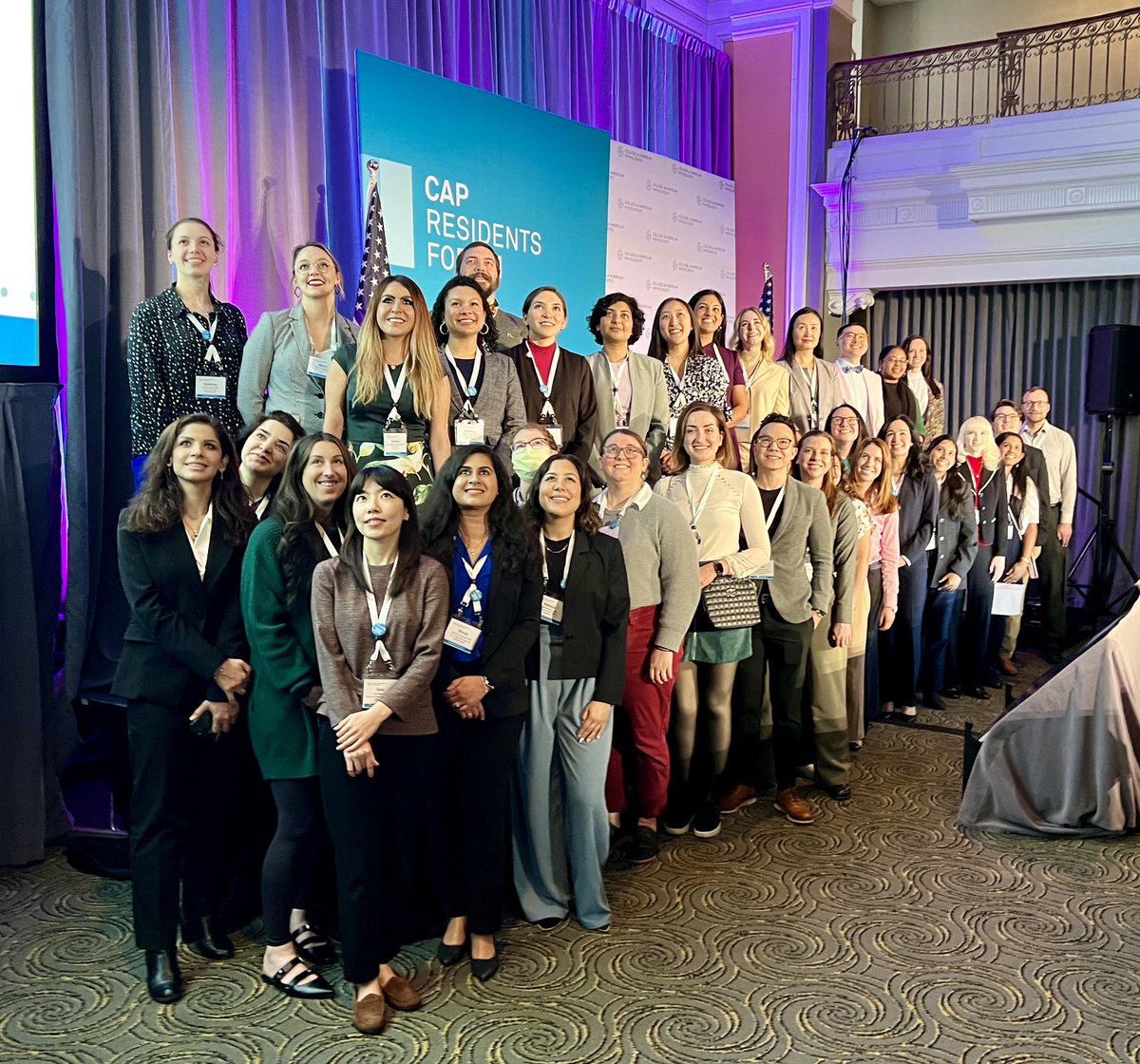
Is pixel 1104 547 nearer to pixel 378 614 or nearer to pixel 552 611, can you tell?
pixel 552 611

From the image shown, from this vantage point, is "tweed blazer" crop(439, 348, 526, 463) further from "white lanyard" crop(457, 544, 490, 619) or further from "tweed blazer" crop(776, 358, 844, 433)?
"tweed blazer" crop(776, 358, 844, 433)

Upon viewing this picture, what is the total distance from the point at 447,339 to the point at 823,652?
1.88m

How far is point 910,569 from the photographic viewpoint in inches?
223

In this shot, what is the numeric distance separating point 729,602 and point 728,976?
4.34ft

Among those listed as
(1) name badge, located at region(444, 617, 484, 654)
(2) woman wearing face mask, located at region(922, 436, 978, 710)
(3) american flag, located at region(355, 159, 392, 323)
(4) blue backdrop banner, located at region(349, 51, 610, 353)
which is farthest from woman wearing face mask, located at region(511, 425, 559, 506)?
(2) woman wearing face mask, located at region(922, 436, 978, 710)

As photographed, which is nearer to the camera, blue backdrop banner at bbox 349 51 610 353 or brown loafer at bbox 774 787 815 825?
brown loafer at bbox 774 787 815 825

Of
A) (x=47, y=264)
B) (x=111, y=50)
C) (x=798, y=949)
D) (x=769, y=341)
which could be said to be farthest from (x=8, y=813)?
(x=769, y=341)

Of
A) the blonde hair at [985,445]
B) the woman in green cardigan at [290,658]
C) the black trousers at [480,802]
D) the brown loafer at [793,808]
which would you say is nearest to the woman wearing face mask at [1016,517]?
the blonde hair at [985,445]

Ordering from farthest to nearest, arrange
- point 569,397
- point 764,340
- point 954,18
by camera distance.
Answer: point 954,18, point 764,340, point 569,397

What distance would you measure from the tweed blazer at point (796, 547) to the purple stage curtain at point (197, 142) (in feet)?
8.34

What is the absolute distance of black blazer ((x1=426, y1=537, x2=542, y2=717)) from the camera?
9.41 feet

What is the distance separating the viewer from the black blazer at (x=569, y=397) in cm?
414

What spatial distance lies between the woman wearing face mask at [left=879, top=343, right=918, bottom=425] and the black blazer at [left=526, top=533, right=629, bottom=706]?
3813mm

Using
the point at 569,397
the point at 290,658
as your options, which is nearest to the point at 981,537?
the point at 569,397
